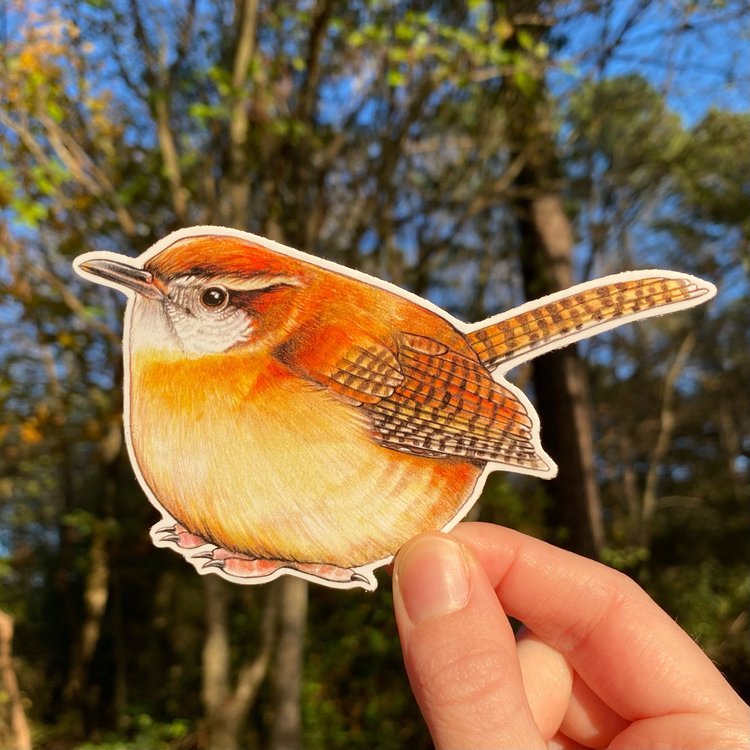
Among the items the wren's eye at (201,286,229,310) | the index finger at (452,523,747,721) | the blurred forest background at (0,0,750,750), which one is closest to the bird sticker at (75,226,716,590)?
the wren's eye at (201,286,229,310)

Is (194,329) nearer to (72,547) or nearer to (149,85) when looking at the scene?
(149,85)

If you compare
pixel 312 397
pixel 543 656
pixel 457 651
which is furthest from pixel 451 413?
pixel 543 656

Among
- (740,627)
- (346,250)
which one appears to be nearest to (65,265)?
(346,250)

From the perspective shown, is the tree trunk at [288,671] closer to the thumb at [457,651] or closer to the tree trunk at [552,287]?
the tree trunk at [552,287]

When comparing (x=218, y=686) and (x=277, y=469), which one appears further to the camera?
(x=218, y=686)

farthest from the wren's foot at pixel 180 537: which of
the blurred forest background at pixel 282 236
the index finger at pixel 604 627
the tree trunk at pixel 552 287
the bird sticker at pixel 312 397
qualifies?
the tree trunk at pixel 552 287

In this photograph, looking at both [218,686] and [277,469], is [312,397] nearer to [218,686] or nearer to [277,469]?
[277,469]
